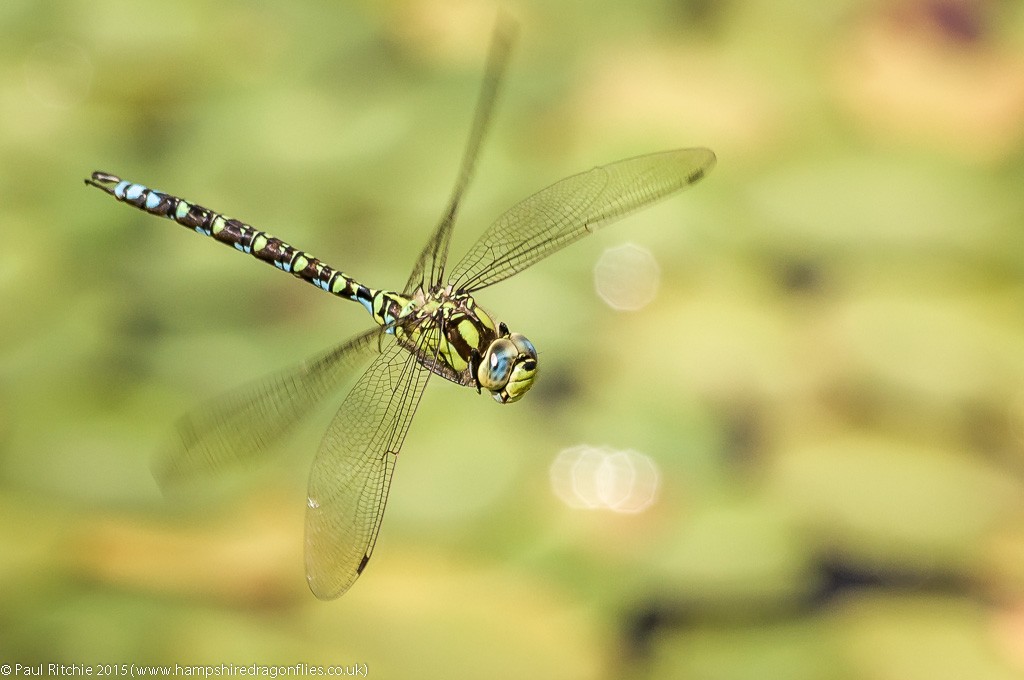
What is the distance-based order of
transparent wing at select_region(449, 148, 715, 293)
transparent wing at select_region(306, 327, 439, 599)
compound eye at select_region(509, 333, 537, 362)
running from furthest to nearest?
transparent wing at select_region(449, 148, 715, 293)
compound eye at select_region(509, 333, 537, 362)
transparent wing at select_region(306, 327, 439, 599)

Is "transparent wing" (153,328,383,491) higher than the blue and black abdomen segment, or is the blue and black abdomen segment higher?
the blue and black abdomen segment

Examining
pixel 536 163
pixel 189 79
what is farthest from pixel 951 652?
pixel 189 79

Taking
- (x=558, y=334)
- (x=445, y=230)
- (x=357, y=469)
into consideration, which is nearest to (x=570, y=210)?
(x=445, y=230)

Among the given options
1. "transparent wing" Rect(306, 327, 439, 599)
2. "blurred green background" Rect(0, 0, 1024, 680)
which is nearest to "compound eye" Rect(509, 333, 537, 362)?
"transparent wing" Rect(306, 327, 439, 599)

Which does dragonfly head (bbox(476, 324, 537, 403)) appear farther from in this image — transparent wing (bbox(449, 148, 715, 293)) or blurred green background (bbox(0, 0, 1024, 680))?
blurred green background (bbox(0, 0, 1024, 680))

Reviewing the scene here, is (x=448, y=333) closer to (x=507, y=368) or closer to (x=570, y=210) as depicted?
(x=507, y=368)

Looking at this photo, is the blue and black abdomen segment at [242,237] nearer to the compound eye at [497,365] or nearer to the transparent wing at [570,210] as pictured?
the transparent wing at [570,210]
